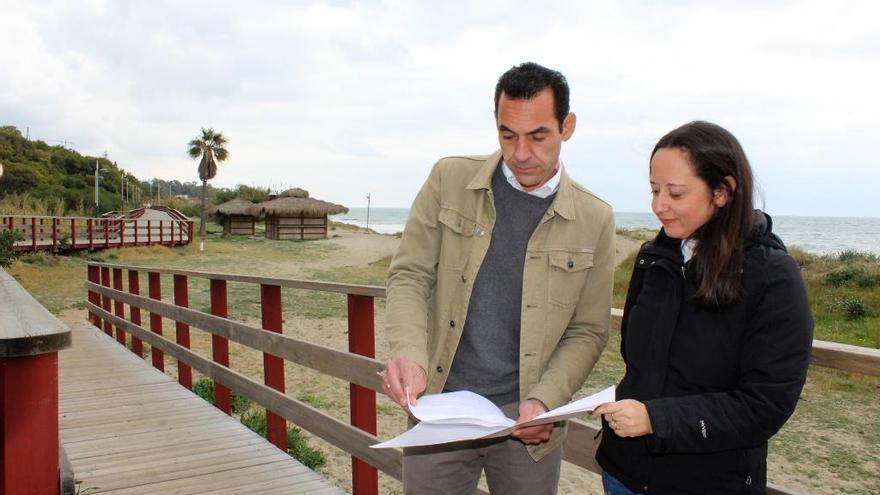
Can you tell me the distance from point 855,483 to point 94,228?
1065 inches

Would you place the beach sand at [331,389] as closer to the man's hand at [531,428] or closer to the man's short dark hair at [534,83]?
the man's hand at [531,428]

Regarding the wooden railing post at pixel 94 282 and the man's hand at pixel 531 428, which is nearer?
the man's hand at pixel 531 428

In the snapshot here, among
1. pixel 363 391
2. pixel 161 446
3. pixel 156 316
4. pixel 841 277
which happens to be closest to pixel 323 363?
pixel 363 391

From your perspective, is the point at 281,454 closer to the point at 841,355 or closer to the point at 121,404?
the point at 121,404

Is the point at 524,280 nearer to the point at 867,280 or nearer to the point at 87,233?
the point at 867,280

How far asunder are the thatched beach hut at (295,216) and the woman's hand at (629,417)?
35.7 meters

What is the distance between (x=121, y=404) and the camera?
4.91 m

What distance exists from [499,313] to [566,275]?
0.63 ft

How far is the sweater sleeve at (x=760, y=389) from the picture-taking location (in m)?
1.20

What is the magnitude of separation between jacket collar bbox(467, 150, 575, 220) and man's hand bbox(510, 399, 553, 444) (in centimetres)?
46

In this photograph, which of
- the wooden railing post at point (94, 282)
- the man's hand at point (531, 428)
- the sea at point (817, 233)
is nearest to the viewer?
the man's hand at point (531, 428)

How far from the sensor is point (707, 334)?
131cm

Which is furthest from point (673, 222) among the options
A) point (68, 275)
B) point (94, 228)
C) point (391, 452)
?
point (94, 228)

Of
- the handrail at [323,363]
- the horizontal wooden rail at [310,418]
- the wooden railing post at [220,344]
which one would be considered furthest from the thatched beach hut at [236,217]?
A: the wooden railing post at [220,344]
